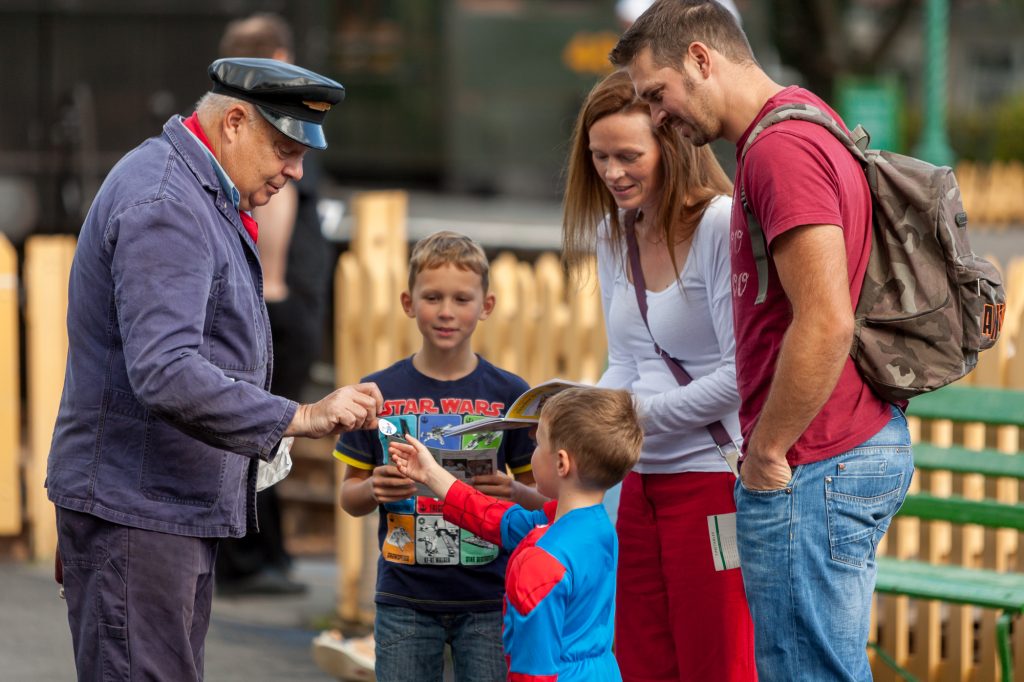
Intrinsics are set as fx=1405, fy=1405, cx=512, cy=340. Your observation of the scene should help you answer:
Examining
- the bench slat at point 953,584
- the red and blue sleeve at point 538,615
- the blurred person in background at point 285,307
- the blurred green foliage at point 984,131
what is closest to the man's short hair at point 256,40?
the blurred person in background at point 285,307

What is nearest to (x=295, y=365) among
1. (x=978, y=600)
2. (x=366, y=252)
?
(x=366, y=252)

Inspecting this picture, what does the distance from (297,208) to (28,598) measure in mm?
2073

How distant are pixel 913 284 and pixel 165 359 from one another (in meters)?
1.48

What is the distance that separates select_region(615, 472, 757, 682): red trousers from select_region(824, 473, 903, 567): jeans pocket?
1.73 ft

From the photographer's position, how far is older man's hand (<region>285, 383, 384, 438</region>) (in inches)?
111

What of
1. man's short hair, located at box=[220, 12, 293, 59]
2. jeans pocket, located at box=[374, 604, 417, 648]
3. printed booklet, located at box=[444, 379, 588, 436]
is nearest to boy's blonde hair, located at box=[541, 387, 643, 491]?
printed booklet, located at box=[444, 379, 588, 436]

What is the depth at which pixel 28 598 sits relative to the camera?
6145 millimetres

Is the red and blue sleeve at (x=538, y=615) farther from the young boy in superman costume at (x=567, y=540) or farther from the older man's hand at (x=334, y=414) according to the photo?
the older man's hand at (x=334, y=414)

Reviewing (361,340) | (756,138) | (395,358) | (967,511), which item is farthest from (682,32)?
(361,340)

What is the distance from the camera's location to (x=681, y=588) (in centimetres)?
341

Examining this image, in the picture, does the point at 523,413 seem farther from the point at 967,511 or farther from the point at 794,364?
the point at 967,511

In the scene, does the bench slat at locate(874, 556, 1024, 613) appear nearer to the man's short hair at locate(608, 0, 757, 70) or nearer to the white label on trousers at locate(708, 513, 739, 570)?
the white label on trousers at locate(708, 513, 739, 570)

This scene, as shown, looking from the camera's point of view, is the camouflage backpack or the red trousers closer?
the camouflage backpack

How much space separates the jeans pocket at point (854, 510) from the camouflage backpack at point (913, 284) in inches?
7.7
